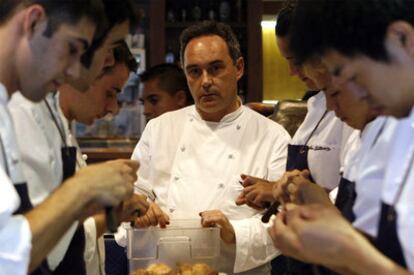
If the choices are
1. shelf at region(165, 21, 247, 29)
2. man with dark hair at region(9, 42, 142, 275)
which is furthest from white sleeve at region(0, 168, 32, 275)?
shelf at region(165, 21, 247, 29)

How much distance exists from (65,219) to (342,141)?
0.96 m

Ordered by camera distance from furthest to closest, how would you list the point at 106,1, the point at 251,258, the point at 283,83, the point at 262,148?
the point at 283,83
the point at 262,148
the point at 251,258
the point at 106,1

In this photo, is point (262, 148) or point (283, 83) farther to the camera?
point (283, 83)

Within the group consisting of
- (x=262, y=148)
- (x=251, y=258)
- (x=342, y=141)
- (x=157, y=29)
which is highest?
(x=157, y=29)

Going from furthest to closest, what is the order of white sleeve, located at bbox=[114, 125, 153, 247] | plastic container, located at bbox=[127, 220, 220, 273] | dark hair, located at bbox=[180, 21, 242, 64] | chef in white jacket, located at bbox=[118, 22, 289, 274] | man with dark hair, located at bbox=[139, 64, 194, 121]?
man with dark hair, located at bbox=[139, 64, 194, 121], dark hair, located at bbox=[180, 21, 242, 64], white sleeve, located at bbox=[114, 125, 153, 247], chef in white jacket, located at bbox=[118, 22, 289, 274], plastic container, located at bbox=[127, 220, 220, 273]

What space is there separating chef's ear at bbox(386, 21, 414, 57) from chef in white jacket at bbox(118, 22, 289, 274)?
4.03ft

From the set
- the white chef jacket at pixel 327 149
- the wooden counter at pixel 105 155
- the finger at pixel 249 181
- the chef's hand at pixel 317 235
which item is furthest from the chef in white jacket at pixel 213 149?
the wooden counter at pixel 105 155

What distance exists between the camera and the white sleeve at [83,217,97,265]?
4.96 ft

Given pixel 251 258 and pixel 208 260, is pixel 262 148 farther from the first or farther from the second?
pixel 208 260

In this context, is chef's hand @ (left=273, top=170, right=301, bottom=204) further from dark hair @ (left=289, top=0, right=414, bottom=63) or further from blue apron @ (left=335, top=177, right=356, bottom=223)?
dark hair @ (left=289, top=0, right=414, bottom=63)

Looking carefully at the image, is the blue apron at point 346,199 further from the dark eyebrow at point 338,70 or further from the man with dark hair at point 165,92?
the man with dark hair at point 165,92

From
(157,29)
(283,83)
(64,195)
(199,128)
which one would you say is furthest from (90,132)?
(64,195)

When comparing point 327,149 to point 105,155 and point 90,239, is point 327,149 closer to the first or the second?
point 90,239

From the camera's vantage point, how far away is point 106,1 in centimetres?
124
